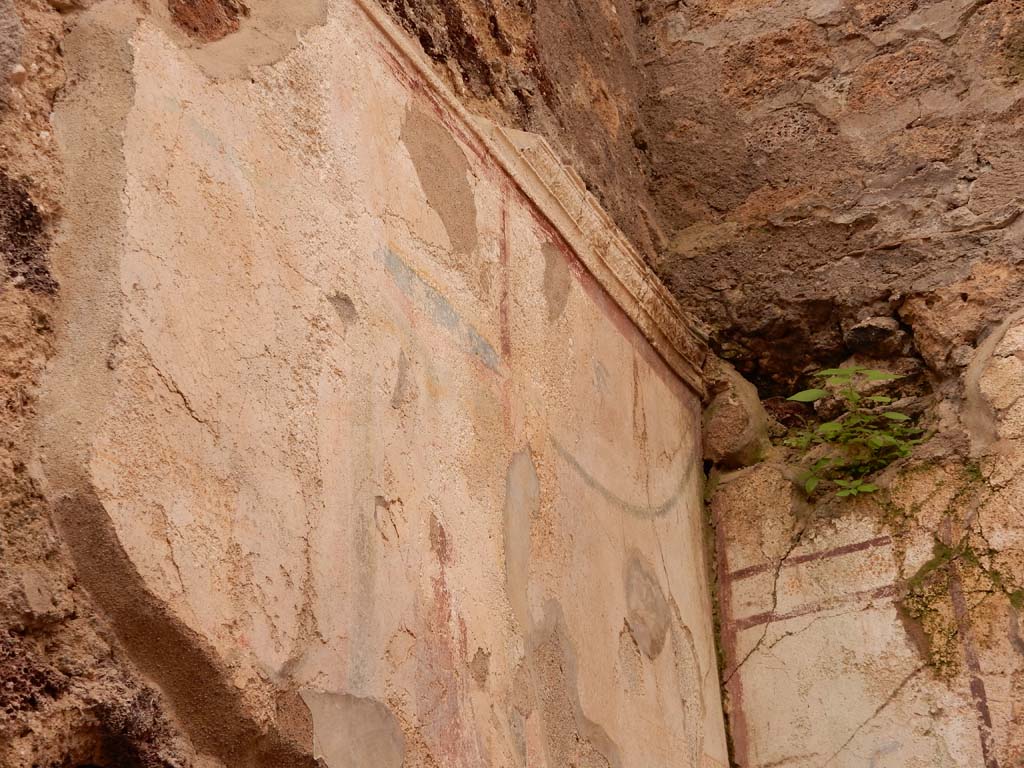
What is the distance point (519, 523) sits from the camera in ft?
7.72

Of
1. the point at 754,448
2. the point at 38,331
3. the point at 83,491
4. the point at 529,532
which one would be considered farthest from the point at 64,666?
the point at 754,448

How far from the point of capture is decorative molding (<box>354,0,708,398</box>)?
101 inches

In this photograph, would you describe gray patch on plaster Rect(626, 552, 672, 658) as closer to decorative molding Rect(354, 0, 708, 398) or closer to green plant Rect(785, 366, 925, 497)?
green plant Rect(785, 366, 925, 497)

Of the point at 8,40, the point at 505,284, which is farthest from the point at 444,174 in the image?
the point at 8,40

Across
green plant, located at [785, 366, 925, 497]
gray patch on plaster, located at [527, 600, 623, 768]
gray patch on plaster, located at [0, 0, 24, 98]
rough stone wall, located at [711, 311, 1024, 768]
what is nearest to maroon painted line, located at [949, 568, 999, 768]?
rough stone wall, located at [711, 311, 1024, 768]

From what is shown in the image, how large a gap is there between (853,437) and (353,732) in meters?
1.87

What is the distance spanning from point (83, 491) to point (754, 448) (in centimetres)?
230

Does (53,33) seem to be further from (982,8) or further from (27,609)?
(982,8)

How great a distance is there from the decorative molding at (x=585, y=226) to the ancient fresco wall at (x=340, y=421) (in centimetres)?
1

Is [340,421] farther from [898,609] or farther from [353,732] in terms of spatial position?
[898,609]

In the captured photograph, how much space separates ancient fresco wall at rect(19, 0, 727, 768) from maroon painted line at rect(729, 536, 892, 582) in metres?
0.26

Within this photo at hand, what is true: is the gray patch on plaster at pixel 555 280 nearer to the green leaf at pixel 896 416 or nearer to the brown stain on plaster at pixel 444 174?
the brown stain on plaster at pixel 444 174

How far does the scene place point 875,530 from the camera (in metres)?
3.08

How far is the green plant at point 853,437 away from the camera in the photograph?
3.16m
